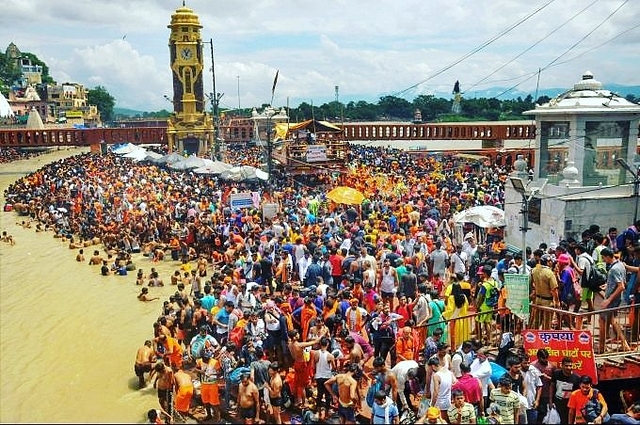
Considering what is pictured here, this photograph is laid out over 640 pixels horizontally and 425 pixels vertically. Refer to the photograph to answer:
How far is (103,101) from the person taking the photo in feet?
440

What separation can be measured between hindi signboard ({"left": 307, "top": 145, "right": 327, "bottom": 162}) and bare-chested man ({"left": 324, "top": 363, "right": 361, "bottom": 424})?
59.7 feet

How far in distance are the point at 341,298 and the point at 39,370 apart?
6.42 m

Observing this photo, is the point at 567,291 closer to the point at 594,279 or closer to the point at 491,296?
the point at 594,279

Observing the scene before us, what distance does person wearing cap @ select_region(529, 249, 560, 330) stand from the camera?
8625 mm

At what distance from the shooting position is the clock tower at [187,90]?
4741 cm

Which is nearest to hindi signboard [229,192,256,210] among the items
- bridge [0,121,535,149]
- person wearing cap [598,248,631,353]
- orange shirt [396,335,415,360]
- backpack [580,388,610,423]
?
orange shirt [396,335,415,360]

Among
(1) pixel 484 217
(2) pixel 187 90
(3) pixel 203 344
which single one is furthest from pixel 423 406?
(2) pixel 187 90

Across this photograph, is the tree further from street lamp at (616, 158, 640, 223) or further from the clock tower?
street lamp at (616, 158, 640, 223)

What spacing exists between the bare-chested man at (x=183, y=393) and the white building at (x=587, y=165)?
297 inches

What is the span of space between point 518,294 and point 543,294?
62 cm

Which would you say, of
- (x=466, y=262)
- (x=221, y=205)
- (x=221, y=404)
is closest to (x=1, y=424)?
(x=221, y=404)

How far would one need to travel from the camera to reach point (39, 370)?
38.7ft

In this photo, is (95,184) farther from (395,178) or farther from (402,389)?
(402,389)

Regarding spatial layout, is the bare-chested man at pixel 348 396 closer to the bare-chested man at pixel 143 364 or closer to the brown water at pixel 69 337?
the brown water at pixel 69 337
